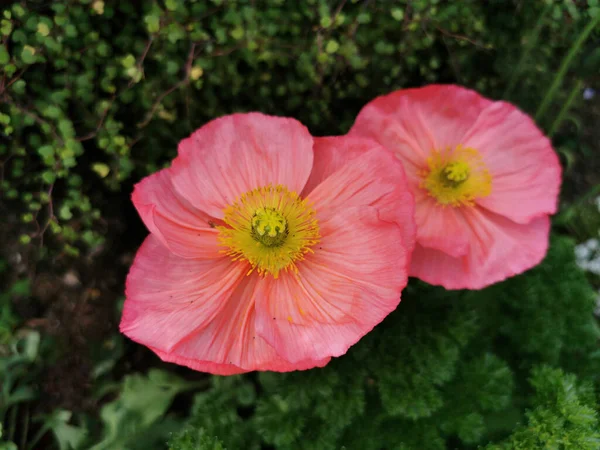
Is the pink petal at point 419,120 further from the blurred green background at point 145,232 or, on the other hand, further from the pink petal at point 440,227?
the blurred green background at point 145,232

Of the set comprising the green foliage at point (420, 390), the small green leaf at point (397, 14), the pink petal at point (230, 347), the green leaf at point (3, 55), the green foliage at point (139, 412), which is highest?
the small green leaf at point (397, 14)

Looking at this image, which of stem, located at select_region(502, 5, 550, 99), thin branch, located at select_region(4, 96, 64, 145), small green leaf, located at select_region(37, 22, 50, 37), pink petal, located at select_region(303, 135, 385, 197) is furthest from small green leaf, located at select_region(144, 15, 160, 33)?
stem, located at select_region(502, 5, 550, 99)

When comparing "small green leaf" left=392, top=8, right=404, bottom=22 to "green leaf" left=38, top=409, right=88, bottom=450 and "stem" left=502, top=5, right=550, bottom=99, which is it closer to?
"stem" left=502, top=5, right=550, bottom=99

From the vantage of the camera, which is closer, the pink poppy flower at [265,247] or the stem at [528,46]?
the pink poppy flower at [265,247]

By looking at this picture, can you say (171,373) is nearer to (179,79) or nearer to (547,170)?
(179,79)

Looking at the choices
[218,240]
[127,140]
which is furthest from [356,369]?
[127,140]

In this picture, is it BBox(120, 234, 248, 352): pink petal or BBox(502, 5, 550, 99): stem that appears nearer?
BBox(120, 234, 248, 352): pink petal

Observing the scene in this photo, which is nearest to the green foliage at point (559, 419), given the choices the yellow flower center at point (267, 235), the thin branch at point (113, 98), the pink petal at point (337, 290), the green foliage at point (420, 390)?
the green foliage at point (420, 390)
